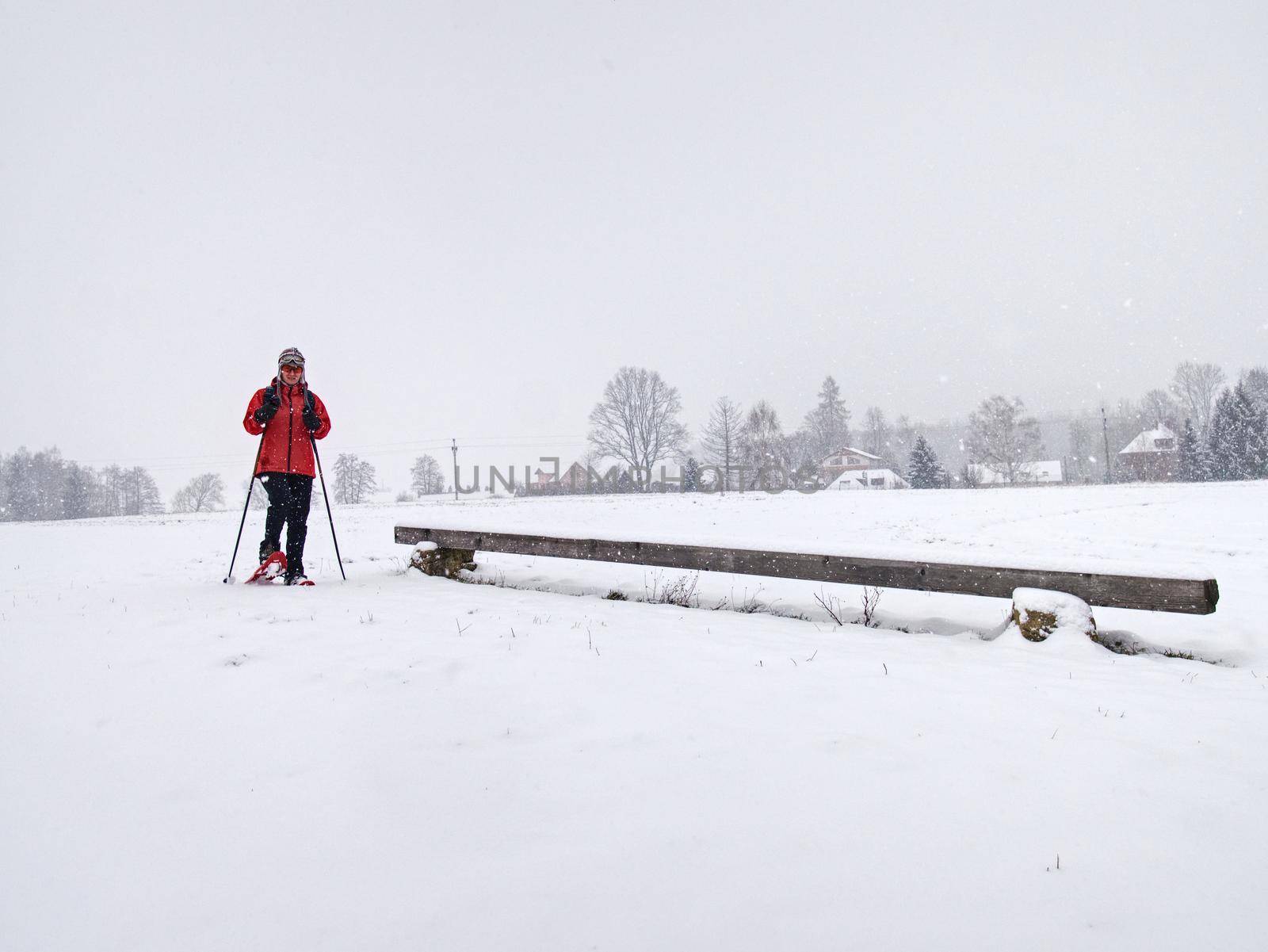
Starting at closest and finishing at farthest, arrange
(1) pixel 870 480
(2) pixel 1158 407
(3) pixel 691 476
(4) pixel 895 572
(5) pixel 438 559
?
(4) pixel 895 572 → (5) pixel 438 559 → (3) pixel 691 476 → (1) pixel 870 480 → (2) pixel 1158 407

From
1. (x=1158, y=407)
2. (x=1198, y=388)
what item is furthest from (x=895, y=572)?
(x=1158, y=407)

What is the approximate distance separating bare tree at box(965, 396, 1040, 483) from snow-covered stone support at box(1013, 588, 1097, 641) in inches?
2303

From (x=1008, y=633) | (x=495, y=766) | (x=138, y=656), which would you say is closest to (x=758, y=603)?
(x=1008, y=633)

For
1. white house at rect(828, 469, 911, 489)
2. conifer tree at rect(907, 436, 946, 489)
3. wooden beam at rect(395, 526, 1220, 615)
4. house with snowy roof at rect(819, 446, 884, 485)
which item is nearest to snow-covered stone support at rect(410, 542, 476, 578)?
wooden beam at rect(395, 526, 1220, 615)

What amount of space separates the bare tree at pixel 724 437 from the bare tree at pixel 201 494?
6401 cm

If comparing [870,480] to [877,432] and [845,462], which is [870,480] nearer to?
[845,462]

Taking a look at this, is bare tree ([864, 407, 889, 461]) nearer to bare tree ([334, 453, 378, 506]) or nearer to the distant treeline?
bare tree ([334, 453, 378, 506])

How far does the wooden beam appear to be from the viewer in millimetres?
3367

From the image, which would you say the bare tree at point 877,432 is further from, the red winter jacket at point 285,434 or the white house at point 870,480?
the red winter jacket at point 285,434

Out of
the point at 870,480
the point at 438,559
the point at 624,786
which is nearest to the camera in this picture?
the point at 624,786

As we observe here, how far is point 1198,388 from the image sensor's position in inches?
2489

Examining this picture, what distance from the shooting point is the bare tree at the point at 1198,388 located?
205ft

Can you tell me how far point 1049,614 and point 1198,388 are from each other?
83.5 m

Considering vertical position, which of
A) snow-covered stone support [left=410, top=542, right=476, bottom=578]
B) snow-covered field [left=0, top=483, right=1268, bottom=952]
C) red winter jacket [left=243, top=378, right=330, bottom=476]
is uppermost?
red winter jacket [left=243, top=378, right=330, bottom=476]
